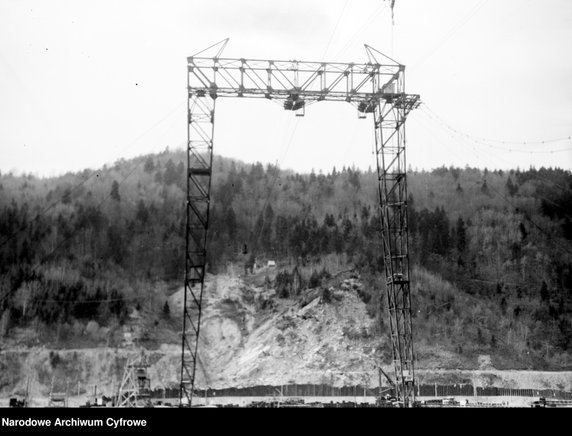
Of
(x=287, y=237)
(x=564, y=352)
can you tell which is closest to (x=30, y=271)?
(x=287, y=237)

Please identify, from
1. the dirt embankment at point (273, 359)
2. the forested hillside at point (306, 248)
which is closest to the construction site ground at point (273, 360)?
the dirt embankment at point (273, 359)

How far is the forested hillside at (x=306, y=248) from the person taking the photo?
217 ft

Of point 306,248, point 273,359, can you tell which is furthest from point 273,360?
point 306,248

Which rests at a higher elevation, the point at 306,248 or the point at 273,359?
the point at 306,248

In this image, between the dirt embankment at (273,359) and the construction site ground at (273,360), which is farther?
the dirt embankment at (273,359)

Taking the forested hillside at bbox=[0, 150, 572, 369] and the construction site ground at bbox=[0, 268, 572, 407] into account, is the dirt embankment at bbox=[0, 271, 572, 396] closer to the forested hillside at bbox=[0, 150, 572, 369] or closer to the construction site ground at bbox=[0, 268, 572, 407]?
the construction site ground at bbox=[0, 268, 572, 407]

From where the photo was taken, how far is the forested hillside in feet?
217

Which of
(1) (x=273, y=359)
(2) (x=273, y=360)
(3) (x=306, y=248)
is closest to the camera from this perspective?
(2) (x=273, y=360)

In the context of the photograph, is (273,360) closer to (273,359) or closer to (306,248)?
(273,359)

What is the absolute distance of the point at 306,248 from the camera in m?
80.8

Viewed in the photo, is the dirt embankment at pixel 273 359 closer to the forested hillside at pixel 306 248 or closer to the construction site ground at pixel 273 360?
the construction site ground at pixel 273 360

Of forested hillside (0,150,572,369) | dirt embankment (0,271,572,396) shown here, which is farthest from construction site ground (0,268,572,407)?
forested hillside (0,150,572,369)

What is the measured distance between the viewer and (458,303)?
228 ft

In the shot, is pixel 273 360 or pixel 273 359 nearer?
pixel 273 360
